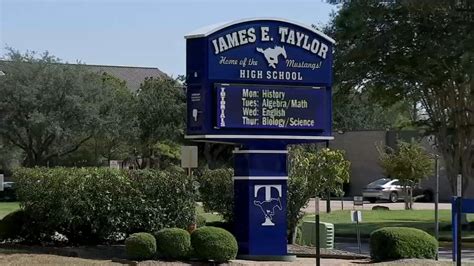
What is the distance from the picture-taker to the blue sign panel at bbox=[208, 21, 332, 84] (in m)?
17.7

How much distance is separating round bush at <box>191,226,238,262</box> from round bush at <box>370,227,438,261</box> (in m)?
2.83

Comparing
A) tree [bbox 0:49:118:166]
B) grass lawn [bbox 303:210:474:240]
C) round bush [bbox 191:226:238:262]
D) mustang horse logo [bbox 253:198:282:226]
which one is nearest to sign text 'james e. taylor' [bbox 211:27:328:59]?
mustang horse logo [bbox 253:198:282:226]

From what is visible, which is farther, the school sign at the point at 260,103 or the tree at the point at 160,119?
the tree at the point at 160,119

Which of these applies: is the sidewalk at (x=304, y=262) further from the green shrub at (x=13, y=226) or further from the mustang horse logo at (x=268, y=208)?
the green shrub at (x=13, y=226)

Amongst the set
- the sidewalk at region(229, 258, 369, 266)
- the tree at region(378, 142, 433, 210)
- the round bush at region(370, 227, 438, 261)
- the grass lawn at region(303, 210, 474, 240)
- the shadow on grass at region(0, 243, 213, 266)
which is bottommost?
the grass lawn at region(303, 210, 474, 240)

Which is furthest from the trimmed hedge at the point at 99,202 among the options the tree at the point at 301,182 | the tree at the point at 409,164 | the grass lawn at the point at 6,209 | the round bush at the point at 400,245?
the tree at the point at 409,164

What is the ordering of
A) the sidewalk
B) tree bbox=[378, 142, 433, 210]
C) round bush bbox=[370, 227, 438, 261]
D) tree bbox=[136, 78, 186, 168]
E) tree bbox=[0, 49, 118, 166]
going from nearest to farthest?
the sidewalk, round bush bbox=[370, 227, 438, 261], tree bbox=[378, 142, 433, 210], tree bbox=[0, 49, 118, 166], tree bbox=[136, 78, 186, 168]

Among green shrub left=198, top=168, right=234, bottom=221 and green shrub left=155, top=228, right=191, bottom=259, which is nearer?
green shrub left=155, top=228, right=191, bottom=259

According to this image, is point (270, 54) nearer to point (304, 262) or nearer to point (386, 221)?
point (304, 262)

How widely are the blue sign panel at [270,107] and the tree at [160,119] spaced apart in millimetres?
44940

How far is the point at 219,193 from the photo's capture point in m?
21.2

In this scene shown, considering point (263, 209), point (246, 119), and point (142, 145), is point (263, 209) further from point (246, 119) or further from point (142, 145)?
point (142, 145)

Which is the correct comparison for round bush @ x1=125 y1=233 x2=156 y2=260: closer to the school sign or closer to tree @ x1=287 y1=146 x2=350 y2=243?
the school sign

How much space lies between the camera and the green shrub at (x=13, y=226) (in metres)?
19.2
